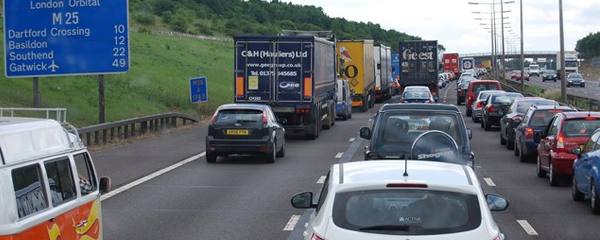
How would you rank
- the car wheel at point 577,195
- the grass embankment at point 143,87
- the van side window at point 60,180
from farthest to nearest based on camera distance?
the grass embankment at point 143,87
the car wheel at point 577,195
the van side window at point 60,180

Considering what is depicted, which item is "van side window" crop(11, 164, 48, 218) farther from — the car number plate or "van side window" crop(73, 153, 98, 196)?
the car number plate

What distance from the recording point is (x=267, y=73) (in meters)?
32.5

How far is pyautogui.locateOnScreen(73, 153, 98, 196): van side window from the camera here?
929 cm

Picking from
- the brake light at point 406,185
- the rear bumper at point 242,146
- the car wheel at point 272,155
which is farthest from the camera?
the car wheel at point 272,155

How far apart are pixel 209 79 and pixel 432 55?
15849mm

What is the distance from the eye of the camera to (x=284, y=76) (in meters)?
32.5

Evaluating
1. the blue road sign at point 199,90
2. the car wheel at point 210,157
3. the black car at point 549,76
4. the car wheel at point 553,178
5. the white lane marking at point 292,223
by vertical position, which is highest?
the black car at point 549,76

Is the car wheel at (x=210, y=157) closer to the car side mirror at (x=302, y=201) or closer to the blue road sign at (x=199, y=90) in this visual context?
the car side mirror at (x=302, y=201)

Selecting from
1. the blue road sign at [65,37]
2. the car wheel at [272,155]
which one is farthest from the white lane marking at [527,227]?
the blue road sign at [65,37]

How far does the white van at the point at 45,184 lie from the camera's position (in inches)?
273

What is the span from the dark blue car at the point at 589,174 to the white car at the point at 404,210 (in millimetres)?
8088

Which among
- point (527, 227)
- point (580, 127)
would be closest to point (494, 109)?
point (580, 127)

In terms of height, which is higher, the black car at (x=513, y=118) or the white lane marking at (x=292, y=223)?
the black car at (x=513, y=118)

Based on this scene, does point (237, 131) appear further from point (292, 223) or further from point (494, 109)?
point (494, 109)
